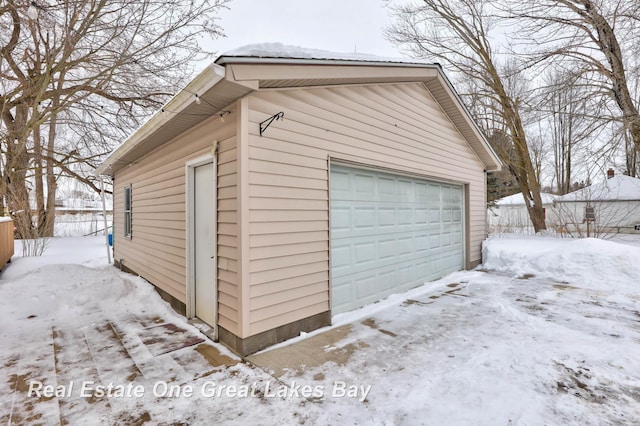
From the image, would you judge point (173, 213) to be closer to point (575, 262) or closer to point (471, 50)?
point (575, 262)

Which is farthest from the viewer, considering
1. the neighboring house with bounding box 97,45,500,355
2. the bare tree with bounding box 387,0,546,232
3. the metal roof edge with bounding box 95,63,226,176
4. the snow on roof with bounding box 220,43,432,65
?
the bare tree with bounding box 387,0,546,232

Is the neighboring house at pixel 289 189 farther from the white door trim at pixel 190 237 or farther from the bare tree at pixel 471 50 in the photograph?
the bare tree at pixel 471 50

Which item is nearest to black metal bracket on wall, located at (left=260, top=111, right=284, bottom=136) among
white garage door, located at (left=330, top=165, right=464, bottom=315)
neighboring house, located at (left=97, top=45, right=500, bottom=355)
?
neighboring house, located at (left=97, top=45, right=500, bottom=355)

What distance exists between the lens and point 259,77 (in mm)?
3092

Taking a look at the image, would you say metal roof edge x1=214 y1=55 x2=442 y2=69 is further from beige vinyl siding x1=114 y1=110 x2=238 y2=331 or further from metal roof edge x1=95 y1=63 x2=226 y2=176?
beige vinyl siding x1=114 y1=110 x2=238 y2=331

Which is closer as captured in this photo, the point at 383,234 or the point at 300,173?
the point at 300,173

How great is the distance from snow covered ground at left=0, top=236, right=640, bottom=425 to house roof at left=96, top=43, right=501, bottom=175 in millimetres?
2750

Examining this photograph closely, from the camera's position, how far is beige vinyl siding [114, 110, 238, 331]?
11.4 ft

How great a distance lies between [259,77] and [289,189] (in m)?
1.27

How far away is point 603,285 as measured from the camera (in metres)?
6.03

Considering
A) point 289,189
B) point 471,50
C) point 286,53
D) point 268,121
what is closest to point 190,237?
point 289,189

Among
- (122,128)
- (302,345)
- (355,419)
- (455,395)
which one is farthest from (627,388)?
(122,128)

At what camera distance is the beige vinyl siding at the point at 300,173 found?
3.39m

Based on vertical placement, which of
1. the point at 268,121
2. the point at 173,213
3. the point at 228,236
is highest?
the point at 268,121
